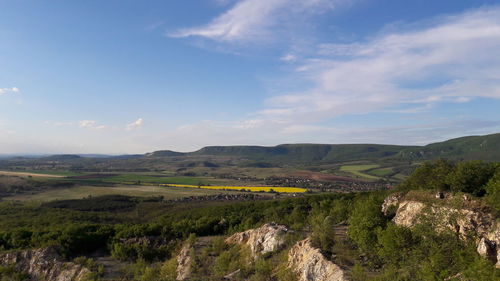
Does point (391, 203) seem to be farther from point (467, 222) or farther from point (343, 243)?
point (467, 222)

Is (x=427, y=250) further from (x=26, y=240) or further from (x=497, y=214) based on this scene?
(x=26, y=240)

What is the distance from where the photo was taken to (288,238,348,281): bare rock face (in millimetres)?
26391

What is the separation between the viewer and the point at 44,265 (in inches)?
1554

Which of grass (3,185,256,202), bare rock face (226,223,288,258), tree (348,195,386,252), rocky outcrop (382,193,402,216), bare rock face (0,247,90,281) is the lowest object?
grass (3,185,256,202)

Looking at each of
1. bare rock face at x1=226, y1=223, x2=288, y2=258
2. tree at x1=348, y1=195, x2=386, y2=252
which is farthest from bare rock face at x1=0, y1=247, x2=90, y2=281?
tree at x1=348, y1=195, x2=386, y2=252

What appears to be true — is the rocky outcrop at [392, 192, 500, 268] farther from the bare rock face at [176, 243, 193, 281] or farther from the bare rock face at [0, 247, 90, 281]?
the bare rock face at [0, 247, 90, 281]

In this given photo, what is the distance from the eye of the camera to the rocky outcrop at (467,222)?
79.5ft

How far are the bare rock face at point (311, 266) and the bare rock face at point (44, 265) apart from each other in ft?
80.6

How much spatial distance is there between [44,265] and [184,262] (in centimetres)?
1869

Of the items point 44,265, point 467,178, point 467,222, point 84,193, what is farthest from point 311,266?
point 84,193

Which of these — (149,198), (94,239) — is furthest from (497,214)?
(149,198)

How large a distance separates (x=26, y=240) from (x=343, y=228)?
47.5 meters

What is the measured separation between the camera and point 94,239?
46.2 metres

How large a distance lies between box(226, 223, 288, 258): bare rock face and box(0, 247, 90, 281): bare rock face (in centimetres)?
1961
